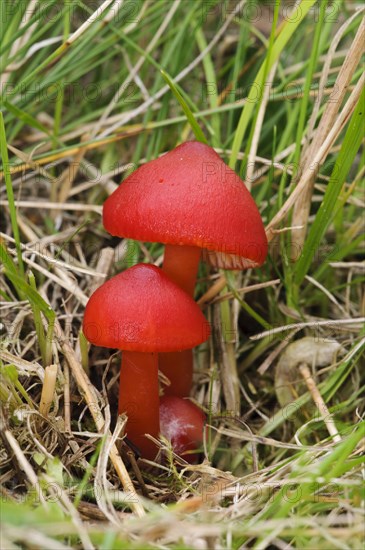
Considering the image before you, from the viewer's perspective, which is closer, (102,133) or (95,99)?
(102,133)

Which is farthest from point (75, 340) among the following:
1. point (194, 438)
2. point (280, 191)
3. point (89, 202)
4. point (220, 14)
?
point (220, 14)

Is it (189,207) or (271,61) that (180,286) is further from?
(271,61)

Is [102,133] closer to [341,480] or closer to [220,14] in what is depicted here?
[220,14]

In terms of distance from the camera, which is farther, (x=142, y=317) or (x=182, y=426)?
(x=182, y=426)

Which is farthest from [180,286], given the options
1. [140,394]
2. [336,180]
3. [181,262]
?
[336,180]

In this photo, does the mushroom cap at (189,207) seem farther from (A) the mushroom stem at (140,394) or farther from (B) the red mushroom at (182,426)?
(B) the red mushroom at (182,426)

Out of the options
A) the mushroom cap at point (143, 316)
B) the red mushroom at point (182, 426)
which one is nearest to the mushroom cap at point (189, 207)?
the mushroom cap at point (143, 316)

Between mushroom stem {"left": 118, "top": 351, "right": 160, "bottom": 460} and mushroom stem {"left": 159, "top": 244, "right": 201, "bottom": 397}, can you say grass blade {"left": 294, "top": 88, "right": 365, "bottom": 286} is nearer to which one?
mushroom stem {"left": 159, "top": 244, "right": 201, "bottom": 397}
